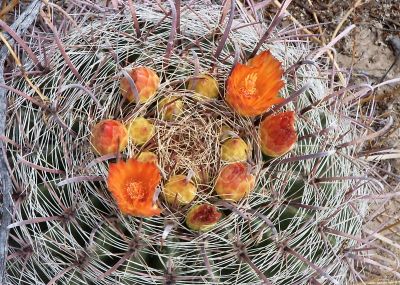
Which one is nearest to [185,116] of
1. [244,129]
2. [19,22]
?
[244,129]

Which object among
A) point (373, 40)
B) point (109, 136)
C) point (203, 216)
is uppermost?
point (109, 136)

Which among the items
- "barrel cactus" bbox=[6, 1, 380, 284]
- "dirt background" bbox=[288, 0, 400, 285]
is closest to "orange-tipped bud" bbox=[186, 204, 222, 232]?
"barrel cactus" bbox=[6, 1, 380, 284]

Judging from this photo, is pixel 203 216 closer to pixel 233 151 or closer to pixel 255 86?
pixel 233 151

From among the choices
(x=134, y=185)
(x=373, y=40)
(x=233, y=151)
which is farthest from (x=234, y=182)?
(x=373, y=40)

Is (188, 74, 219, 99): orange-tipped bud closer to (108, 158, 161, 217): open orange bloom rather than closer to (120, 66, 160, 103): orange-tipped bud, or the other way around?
(120, 66, 160, 103): orange-tipped bud

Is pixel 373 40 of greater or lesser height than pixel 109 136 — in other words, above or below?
below

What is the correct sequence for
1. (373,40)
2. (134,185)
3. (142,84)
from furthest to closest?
(373,40)
(142,84)
(134,185)

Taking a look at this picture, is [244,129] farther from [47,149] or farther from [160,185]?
[47,149]
